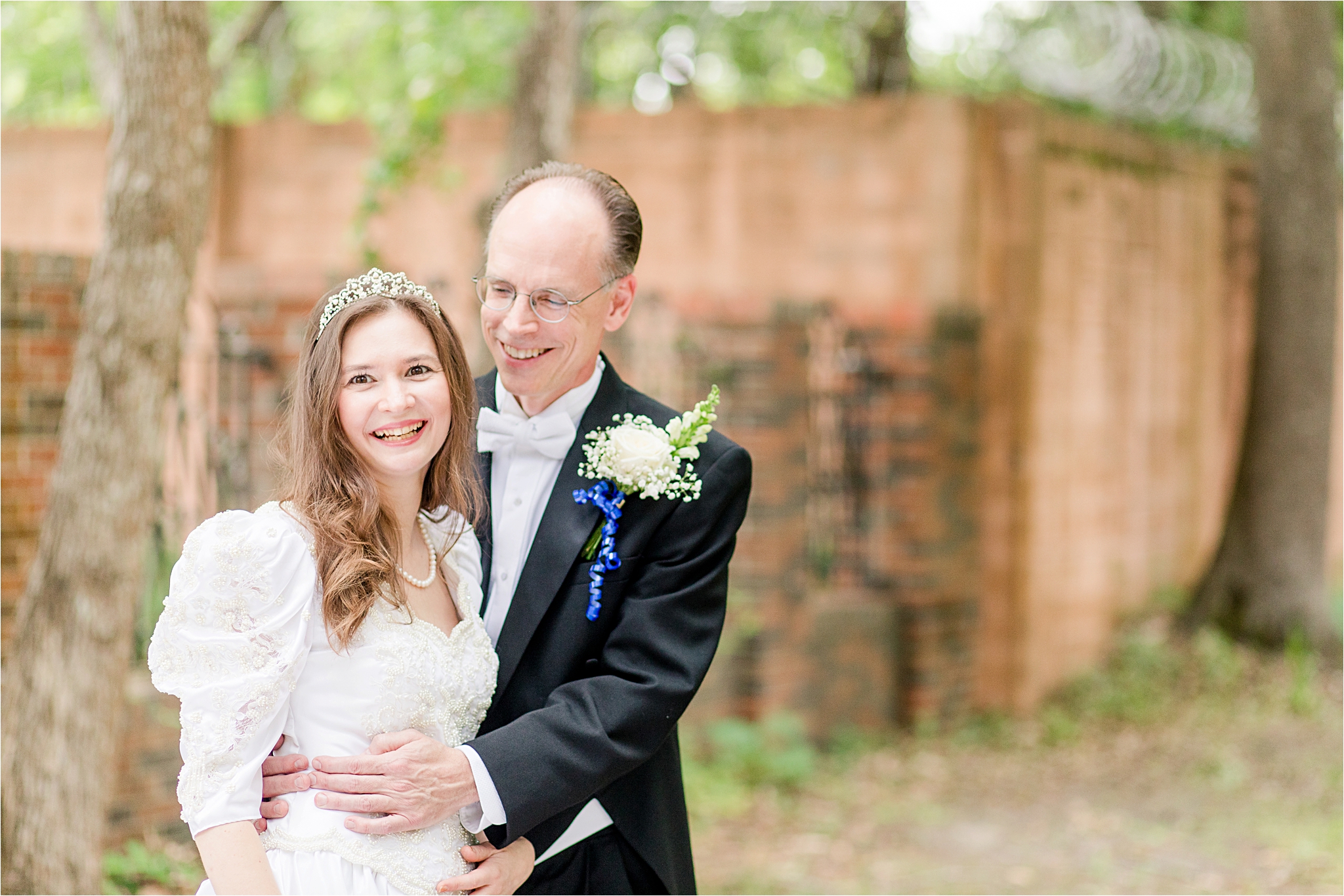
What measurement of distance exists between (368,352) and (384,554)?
1.23ft

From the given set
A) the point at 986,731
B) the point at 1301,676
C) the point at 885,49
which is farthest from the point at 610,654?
the point at 885,49

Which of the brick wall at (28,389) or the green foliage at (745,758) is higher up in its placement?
the brick wall at (28,389)

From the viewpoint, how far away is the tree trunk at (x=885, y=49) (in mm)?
10984

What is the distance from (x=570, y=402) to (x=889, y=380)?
201 inches

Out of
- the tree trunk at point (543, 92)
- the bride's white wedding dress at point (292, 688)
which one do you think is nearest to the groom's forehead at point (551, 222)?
the bride's white wedding dress at point (292, 688)

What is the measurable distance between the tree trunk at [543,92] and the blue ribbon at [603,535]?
4.24 metres

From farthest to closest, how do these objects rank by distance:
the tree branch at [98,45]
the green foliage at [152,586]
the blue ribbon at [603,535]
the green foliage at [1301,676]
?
the tree branch at [98,45]
the green foliage at [1301,676]
the green foliage at [152,586]
the blue ribbon at [603,535]

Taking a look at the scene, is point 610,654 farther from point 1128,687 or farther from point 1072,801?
point 1128,687

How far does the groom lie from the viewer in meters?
2.51

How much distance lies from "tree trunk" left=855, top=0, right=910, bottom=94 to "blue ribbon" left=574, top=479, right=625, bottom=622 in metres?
9.12

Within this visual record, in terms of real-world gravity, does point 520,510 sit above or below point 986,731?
above

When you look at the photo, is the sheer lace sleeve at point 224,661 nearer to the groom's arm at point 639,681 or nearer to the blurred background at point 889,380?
the groom's arm at point 639,681

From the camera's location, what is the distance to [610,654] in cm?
263

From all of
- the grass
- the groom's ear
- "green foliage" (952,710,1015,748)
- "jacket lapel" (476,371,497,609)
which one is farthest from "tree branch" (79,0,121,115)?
the groom's ear
